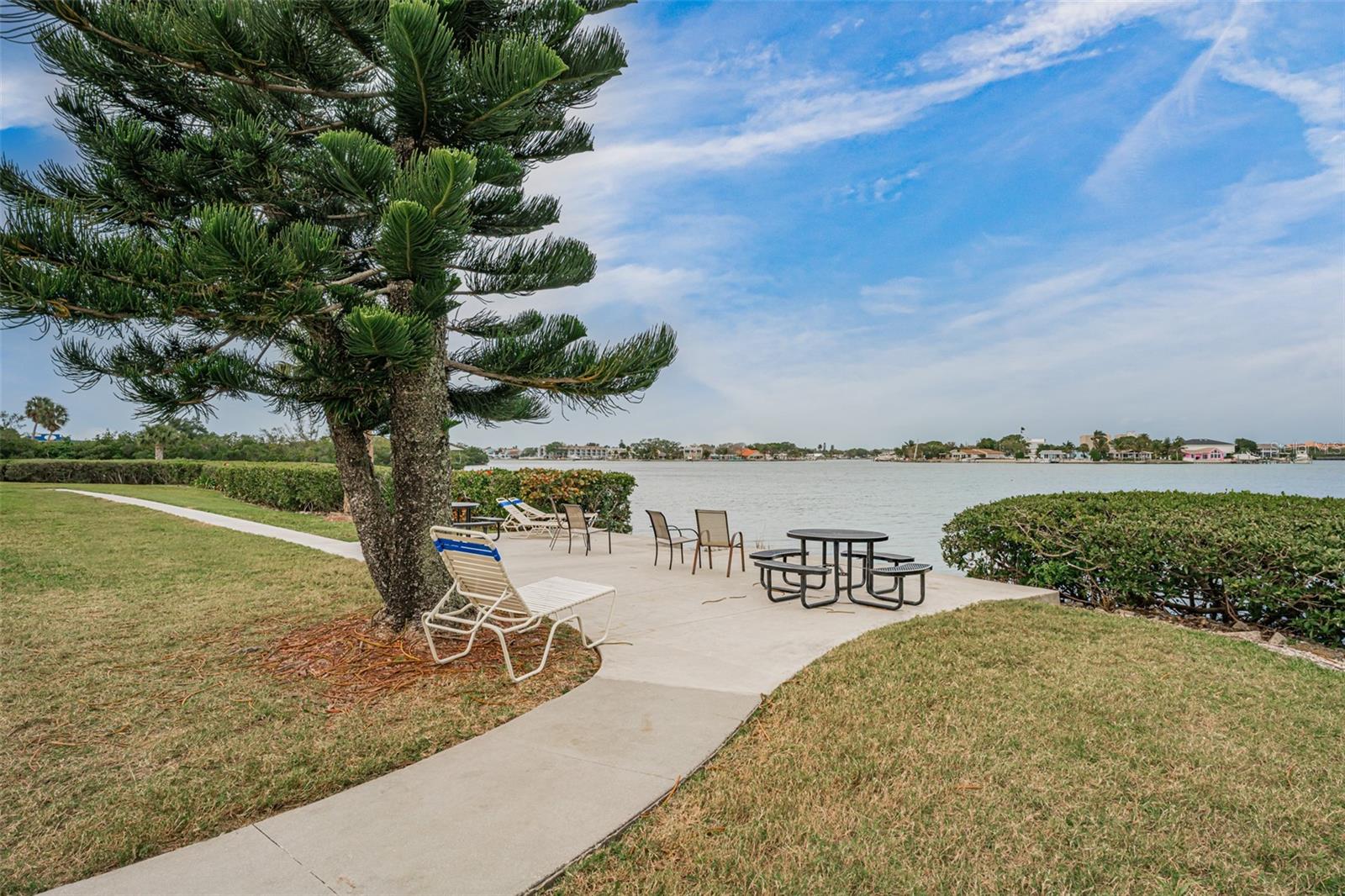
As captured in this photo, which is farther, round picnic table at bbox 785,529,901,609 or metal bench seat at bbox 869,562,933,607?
round picnic table at bbox 785,529,901,609

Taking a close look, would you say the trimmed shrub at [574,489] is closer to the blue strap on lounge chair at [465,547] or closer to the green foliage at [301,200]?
the green foliage at [301,200]

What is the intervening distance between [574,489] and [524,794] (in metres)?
10.2

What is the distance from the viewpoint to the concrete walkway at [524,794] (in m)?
2.06

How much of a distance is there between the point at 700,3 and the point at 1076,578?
27.6ft

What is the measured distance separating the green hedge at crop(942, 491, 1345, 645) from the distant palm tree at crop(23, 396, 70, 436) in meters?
55.1

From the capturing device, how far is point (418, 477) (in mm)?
4629

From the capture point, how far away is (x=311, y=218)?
5.03 m

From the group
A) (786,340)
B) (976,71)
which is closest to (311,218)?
(976,71)

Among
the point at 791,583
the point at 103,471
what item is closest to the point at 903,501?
the point at 791,583

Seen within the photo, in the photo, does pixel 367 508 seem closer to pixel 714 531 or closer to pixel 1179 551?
pixel 714 531

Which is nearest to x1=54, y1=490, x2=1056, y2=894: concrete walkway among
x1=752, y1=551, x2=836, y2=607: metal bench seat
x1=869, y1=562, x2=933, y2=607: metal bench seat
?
x1=752, y1=551, x2=836, y2=607: metal bench seat

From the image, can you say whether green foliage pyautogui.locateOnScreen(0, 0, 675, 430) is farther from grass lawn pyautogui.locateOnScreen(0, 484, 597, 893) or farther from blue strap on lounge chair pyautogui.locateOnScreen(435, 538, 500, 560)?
grass lawn pyautogui.locateOnScreen(0, 484, 597, 893)

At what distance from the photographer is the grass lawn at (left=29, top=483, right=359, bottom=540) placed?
1309cm

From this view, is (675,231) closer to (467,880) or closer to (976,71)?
(976,71)
